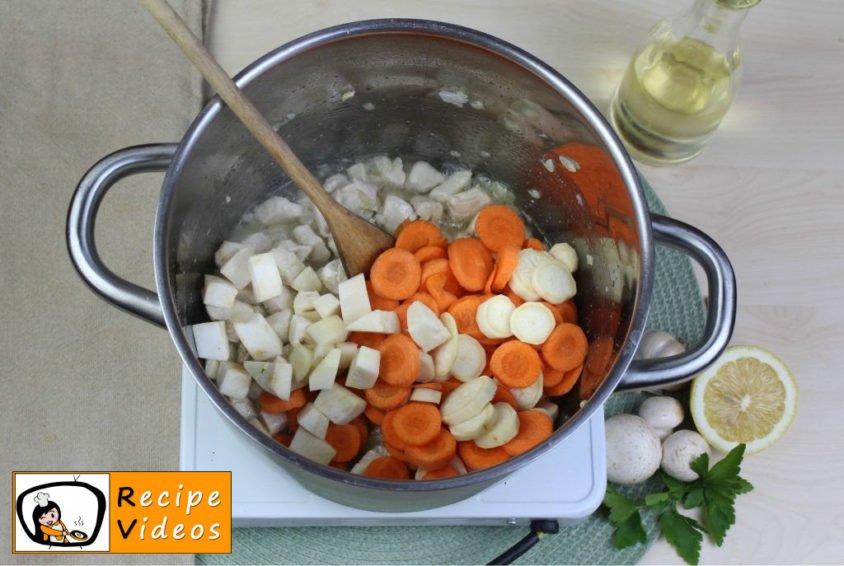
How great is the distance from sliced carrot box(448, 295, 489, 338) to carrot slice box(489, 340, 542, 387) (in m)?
0.04

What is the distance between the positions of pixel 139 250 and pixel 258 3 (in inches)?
16.4

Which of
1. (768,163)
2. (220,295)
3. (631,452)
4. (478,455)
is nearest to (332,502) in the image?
(478,455)

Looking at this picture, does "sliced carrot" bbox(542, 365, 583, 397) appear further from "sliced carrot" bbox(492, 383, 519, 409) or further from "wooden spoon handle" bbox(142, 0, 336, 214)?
"wooden spoon handle" bbox(142, 0, 336, 214)

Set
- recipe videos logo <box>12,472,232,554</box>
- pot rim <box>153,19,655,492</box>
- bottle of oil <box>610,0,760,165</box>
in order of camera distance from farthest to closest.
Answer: bottle of oil <box>610,0,760,165</box> → recipe videos logo <box>12,472,232,554</box> → pot rim <box>153,19,655,492</box>

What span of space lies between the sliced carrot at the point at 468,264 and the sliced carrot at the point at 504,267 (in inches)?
0.6

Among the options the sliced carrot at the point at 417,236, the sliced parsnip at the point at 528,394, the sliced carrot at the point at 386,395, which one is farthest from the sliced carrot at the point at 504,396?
the sliced carrot at the point at 417,236

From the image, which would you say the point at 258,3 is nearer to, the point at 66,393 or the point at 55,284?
the point at 55,284

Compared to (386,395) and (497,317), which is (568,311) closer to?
(497,317)

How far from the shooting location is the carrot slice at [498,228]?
1.07m

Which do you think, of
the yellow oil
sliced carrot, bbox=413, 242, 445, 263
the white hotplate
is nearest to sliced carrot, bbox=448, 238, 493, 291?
sliced carrot, bbox=413, 242, 445, 263

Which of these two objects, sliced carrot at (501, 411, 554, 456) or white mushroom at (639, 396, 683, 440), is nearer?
sliced carrot at (501, 411, 554, 456)

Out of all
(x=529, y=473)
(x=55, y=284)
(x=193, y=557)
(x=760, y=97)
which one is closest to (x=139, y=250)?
(x=55, y=284)

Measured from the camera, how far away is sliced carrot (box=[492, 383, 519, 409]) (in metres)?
0.99

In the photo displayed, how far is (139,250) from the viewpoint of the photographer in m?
1.18
